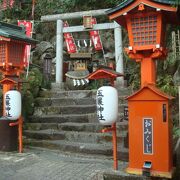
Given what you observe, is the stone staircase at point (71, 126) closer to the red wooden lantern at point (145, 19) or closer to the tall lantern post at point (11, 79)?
the tall lantern post at point (11, 79)

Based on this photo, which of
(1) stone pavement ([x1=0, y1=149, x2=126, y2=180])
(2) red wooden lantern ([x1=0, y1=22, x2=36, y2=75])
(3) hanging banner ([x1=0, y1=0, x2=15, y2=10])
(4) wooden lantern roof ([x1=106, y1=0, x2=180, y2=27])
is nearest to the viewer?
(4) wooden lantern roof ([x1=106, y1=0, x2=180, y2=27])

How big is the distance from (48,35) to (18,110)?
454 inches

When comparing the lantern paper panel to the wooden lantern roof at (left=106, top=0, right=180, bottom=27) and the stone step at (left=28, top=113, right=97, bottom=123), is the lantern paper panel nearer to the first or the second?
the wooden lantern roof at (left=106, top=0, right=180, bottom=27)

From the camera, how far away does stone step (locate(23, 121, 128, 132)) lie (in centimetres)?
947

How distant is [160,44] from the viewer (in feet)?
20.2

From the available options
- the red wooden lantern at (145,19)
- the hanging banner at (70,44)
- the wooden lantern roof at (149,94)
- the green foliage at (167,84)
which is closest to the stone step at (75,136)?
the green foliage at (167,84)

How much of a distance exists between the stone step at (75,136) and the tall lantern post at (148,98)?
2.26m

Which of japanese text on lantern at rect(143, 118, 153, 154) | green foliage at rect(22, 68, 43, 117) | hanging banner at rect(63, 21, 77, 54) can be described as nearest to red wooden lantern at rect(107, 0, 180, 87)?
japanese text on lantern at rect(143, 118, 153, 154)

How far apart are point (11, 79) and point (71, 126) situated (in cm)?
252

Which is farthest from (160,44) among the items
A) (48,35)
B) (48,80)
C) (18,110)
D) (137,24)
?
(48,35)

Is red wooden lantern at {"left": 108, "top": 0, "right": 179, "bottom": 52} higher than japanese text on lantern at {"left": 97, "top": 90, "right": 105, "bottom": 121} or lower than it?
higher

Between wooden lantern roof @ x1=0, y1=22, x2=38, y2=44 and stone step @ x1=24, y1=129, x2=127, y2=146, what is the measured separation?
117 inches

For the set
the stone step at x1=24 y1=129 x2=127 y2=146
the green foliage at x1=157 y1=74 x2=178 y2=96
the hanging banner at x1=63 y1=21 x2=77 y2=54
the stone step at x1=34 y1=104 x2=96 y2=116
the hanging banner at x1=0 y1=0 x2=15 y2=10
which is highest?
the hanging banner at x1=0 y1=0 x2=15 y2=10

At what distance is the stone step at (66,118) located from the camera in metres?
10.4
